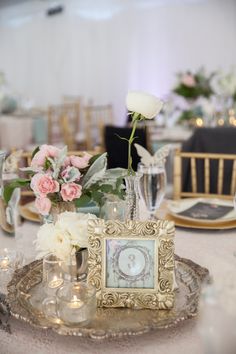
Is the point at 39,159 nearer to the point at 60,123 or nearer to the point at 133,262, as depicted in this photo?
the point at 133,262

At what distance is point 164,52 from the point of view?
22.2 feet

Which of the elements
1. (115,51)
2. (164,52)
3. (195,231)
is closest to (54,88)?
(115,51)

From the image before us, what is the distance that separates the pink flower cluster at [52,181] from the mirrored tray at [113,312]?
0.16 metres

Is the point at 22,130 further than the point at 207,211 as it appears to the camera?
Yes

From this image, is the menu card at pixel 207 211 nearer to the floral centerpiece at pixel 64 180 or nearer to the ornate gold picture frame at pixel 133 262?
the floral centerpiece at pixel 64 180

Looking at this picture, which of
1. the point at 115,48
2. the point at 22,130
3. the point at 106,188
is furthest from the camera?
the point at 115,48

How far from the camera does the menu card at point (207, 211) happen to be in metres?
1.49

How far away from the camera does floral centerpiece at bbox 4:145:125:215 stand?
100 cm

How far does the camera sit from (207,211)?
1.54 meters

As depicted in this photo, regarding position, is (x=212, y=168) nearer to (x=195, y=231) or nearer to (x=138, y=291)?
(x=195, y=231)

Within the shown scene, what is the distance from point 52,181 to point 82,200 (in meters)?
0.09

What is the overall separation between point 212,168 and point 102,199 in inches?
67.2

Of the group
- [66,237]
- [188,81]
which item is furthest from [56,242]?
[188,81]

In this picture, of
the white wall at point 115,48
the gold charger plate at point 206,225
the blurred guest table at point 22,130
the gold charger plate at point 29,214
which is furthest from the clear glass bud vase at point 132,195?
the white wall at point 115,48
